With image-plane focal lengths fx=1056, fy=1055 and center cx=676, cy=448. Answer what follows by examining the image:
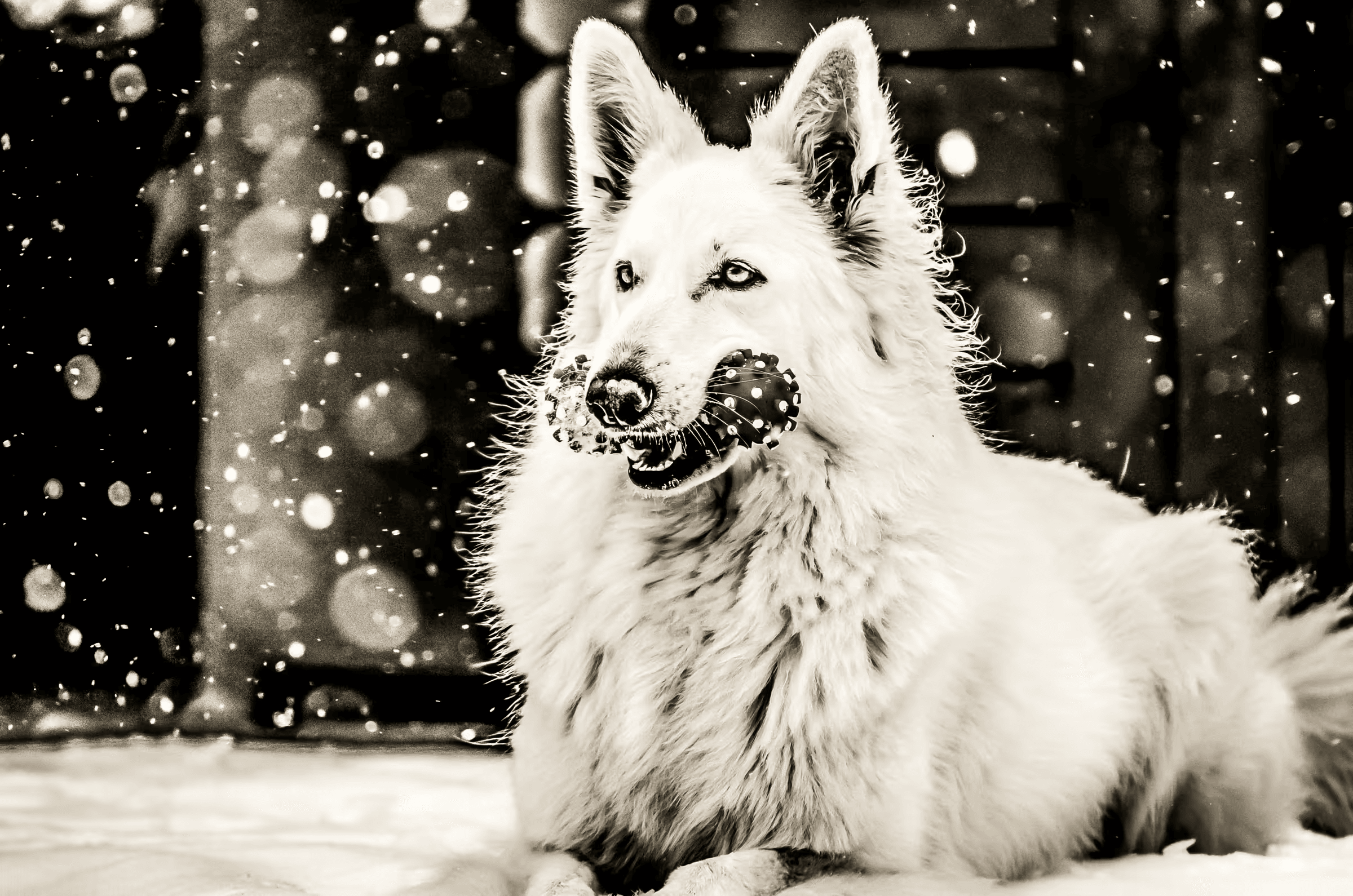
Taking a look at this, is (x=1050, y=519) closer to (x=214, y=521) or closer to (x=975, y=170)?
(x=975, y=170)

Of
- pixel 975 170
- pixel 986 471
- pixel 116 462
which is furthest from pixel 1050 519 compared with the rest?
pixel 116 462

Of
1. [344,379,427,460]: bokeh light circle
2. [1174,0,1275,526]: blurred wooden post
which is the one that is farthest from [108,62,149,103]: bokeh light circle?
[1174,0,1275,526]: blurred wooden post

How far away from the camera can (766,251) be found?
154 centimetres

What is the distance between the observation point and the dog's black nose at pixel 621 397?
133 centimetres

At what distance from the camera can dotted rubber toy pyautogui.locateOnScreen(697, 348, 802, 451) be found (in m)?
1.43

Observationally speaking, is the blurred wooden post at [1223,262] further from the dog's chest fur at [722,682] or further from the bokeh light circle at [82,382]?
the bokeh light circle at [82,382]

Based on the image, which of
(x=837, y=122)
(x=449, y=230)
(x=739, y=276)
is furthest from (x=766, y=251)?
(x=449, y=230)

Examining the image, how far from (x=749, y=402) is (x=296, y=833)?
3.99ft

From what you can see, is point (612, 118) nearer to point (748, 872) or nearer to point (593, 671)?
point (593, 671)

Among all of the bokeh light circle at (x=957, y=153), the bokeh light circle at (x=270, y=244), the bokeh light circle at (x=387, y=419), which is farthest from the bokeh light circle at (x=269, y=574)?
the bokeh light circle at (x=957, y=153)

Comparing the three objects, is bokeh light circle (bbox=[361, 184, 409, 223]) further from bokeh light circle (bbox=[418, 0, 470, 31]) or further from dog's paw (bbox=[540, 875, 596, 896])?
dog's paw (bbox=[540, 875, 596, 896])

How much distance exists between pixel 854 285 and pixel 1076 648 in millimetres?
688

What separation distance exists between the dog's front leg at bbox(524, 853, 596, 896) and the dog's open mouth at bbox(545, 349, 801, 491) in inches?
21.5

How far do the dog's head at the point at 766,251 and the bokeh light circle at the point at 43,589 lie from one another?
5.10ft
